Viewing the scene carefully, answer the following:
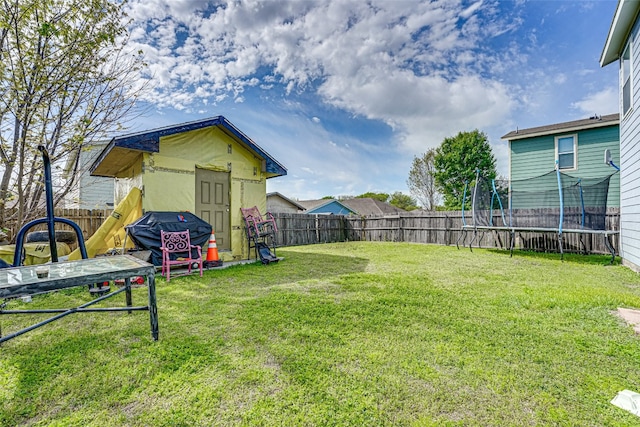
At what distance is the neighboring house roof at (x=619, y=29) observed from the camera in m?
4.54

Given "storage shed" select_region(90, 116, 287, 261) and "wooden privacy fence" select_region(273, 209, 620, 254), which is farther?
"wooden privacy fence" select_region(273, 209, 620, 254)

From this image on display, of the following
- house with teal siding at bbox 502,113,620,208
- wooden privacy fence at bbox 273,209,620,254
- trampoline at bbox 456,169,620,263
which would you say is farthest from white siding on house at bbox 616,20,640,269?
house with teal siding at bbox 502,113,620,208

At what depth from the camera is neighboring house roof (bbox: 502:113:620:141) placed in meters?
9.38

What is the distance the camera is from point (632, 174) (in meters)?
4.98

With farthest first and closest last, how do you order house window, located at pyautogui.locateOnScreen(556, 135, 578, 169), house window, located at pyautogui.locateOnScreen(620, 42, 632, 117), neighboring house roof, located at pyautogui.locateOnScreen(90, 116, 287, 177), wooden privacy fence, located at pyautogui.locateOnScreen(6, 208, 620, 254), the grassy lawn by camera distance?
house window, located at pyautogui.locateOnScreen(556, 135, 578, 169)
wooden privacy fence, located at pyautogui.locateOnScreen(6, 208, 620, 254)
house window, located at pyautogui.locateOnScreen(620, 42, 632, 117)
neighboring house roof, located at pyautogui.locateOnScreen(90, 116, 287, 177)
the grassy lawn

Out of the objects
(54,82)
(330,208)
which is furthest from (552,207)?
(330,208)

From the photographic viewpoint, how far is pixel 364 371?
177 centimetres

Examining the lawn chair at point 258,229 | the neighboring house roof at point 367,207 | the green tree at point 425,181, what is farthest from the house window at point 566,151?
the neighboring house roof at point 367,207

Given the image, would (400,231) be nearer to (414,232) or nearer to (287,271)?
(414,232)

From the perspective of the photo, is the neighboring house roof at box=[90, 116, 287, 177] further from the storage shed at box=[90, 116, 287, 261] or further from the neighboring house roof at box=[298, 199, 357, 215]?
the neighboring house roof at box=[298, 199, 357, 215]

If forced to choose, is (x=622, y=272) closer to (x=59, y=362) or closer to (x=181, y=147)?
(x=59, y=362)

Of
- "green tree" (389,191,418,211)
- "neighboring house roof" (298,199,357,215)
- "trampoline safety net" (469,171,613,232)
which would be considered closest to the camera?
"trampoline safety net" (469,171,613,232)

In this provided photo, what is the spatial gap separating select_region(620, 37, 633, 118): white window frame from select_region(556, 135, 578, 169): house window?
16.3 ft

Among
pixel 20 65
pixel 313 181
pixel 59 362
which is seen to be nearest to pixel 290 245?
pixel 20 65
